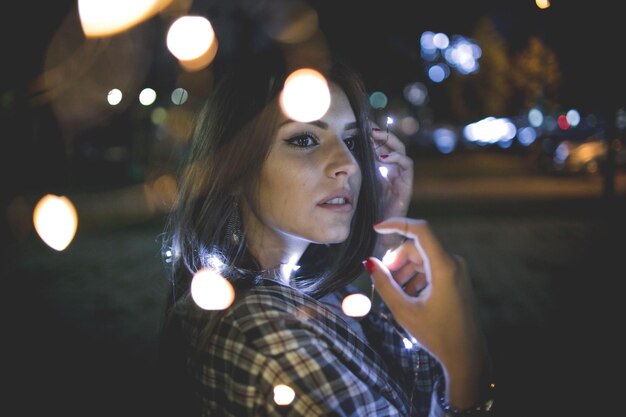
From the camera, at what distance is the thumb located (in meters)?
1.59

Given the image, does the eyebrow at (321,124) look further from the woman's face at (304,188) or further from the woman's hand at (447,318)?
the woman's hand at (447,318)

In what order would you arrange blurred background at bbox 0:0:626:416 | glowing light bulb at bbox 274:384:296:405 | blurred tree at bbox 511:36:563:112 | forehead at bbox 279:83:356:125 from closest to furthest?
glowing light bulb at bbox 274:384:296:405 < forehead at bbox 279:83:356:125 < blurred background at bbox 0:0:626:416 < blurred tree at bbox 511:36:563:112

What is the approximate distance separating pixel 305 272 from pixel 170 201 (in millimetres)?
802

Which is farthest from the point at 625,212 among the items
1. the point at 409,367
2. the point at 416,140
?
the point at 416,140

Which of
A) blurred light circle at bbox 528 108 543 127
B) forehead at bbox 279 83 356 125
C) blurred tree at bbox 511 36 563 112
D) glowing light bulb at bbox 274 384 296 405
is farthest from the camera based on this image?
blurred light circle at bbox 528 108 543 127

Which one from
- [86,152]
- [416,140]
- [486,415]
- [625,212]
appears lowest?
[486,415]

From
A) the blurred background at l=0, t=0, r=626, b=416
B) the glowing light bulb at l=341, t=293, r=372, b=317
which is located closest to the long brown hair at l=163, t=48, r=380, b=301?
the blurred background at l=0, t=0, r=626, b=416

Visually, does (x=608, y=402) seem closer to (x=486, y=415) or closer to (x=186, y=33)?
(x=486, y=415)

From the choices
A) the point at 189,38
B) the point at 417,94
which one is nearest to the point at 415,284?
the point at 189,38

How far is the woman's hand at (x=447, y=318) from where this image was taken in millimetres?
1507

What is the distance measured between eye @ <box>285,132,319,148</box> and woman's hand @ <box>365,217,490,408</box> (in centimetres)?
55

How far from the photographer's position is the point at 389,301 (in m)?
1.60

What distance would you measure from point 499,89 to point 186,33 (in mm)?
41845

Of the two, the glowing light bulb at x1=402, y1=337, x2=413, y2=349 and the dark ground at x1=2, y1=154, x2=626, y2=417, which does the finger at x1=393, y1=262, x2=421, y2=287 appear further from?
the dark ground at x1=2, y1=154, x2=626, y2=417
